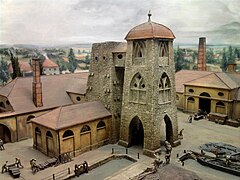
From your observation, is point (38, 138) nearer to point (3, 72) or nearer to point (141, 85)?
point (141, 85)

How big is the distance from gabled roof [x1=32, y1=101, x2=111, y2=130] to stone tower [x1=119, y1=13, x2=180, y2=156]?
8.50 feet

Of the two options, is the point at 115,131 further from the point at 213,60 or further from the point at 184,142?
the point at 213,60

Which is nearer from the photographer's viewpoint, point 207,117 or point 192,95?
point 207,117

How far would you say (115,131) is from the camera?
947 inches

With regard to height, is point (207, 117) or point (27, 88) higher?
point (27, 88)

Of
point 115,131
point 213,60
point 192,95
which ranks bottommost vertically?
point 115,131

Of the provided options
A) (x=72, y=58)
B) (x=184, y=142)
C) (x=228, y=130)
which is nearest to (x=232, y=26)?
(x=228, y=130)

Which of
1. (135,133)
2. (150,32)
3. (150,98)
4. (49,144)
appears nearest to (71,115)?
(49,144)

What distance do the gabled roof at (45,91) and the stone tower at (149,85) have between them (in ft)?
31.6

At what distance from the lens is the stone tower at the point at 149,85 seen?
66.6 ft

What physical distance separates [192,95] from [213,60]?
2138 inches

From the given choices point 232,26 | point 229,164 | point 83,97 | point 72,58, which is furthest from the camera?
point 72,58

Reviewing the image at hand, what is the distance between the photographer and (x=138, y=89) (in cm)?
2145

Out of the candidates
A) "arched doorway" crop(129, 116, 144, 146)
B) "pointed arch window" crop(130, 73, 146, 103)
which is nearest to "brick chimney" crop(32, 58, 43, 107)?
"arched doorway" crop(129, 116, 144, 146)
